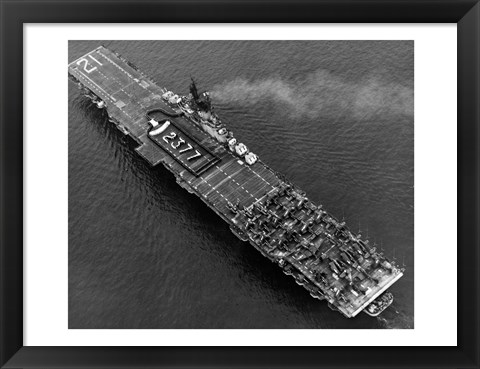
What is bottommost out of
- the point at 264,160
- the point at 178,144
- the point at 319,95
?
the point at 264,160
